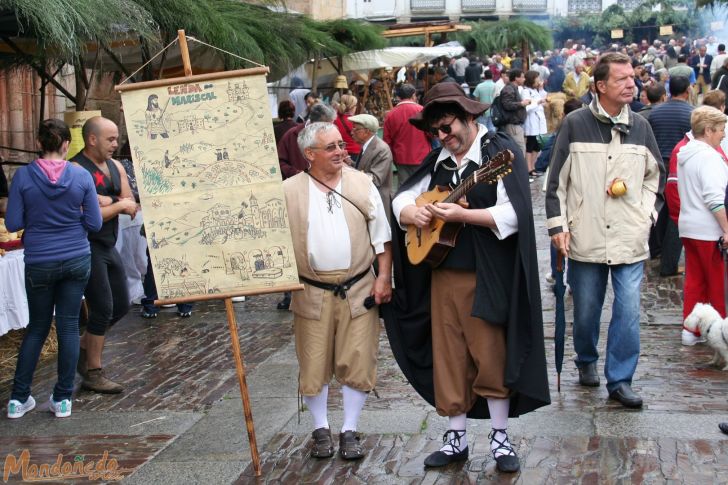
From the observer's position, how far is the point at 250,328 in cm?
934

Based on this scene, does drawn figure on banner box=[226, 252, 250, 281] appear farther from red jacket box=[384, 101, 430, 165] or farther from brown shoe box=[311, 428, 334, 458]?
red jacket box=[384, 101, 430, 165]

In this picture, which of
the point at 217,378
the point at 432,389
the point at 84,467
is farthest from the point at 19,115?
the point at 432,389

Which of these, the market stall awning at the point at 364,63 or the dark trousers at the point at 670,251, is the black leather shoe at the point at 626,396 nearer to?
the dark trousers at the point at 670,251

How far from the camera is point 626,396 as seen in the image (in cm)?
624

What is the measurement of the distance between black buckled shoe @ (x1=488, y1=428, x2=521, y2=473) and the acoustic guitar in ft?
3.17

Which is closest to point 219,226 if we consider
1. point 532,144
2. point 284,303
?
point 284,303

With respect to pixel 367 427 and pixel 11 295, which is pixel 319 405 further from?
pixel 11 295

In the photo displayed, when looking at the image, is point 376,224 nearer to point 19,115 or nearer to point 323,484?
point 323,484

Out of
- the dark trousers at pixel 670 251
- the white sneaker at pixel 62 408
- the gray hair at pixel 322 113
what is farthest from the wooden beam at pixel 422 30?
the white sneaker at pixel 62 408

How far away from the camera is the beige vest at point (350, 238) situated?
215 inches

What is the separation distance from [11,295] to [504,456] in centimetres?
452

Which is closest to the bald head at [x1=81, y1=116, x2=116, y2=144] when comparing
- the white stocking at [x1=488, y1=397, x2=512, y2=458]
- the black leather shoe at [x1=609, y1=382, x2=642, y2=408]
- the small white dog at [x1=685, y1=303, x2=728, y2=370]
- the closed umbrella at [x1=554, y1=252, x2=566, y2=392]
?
the closed umbrella at [x1=554, y1=252, x2=566, y2=392]

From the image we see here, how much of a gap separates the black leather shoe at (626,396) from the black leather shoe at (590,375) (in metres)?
0.37

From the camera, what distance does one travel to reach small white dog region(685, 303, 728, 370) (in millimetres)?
7195
